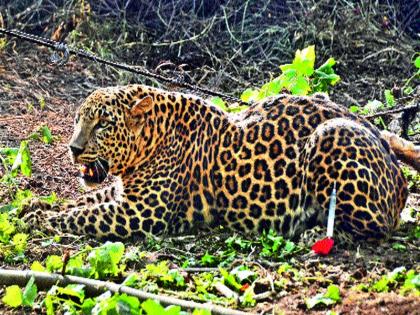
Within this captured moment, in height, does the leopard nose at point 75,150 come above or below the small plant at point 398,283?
above

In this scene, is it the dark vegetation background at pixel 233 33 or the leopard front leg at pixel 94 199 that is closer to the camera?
the leopard front leg at pixel 94 199

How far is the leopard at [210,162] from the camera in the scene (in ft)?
28.6

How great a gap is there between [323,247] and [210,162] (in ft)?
4.95

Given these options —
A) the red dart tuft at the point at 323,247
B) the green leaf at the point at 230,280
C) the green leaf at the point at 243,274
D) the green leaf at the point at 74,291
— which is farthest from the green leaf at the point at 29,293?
the red dart tuft at the point at 323,247

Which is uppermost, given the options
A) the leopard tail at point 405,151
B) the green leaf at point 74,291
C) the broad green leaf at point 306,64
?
the broad green leaf at point 306,64

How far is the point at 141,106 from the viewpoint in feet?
29.8

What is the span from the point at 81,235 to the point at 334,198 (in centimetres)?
215

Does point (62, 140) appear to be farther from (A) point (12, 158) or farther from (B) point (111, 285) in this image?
(B) point (111, 285)

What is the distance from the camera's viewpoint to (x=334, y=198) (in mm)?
8422

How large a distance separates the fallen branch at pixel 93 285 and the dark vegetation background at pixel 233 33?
Answer: 7812mm

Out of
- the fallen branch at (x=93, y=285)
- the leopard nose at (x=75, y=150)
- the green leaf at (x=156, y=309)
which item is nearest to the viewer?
the green leaf at (x=156, y=309)

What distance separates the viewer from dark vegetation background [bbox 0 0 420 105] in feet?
49.9

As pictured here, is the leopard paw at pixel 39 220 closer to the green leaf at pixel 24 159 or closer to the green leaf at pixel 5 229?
the green leaf at pixel 5 229

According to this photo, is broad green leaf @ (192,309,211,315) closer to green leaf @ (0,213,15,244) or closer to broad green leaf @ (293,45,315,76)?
green leaf @ (0,213,15,244)
